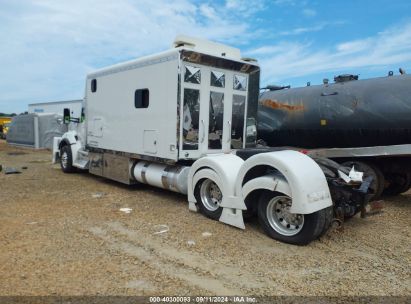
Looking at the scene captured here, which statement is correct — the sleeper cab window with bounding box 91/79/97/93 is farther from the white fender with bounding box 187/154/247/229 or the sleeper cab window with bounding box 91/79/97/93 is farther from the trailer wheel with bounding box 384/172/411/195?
the trailer wheel with bounding box 384/172/411/195

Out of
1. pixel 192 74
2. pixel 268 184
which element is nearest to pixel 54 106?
pixel 192 74

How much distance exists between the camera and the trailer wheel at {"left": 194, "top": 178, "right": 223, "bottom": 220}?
20.8 ft

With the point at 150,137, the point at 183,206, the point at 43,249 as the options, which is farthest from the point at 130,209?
the point at 43,249

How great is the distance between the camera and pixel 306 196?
475cm

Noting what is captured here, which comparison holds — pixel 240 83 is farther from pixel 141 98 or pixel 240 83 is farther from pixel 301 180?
pixel 301 180

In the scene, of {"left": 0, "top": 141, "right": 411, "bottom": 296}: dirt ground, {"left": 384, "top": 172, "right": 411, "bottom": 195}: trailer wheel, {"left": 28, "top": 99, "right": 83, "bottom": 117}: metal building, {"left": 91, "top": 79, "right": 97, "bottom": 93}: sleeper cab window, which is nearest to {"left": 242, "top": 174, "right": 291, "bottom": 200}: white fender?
{"left": 0, "top": 141, "right": 411, "bottom": 296}: dirt ground

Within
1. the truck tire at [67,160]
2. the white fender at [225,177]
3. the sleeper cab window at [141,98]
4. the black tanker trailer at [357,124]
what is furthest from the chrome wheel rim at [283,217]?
the truck tire at [67,160]

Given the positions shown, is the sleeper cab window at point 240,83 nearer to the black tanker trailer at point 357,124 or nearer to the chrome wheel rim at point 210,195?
the black tanker trailer at point 357,124

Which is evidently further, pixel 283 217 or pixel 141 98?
pixel 141 98

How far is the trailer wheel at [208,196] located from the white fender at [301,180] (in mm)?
1162

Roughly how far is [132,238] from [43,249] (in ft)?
3.77

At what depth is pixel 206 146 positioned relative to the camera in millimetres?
7516

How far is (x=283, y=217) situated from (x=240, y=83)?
11.9 ft

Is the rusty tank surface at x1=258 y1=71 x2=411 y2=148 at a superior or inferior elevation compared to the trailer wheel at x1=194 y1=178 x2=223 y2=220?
superior
